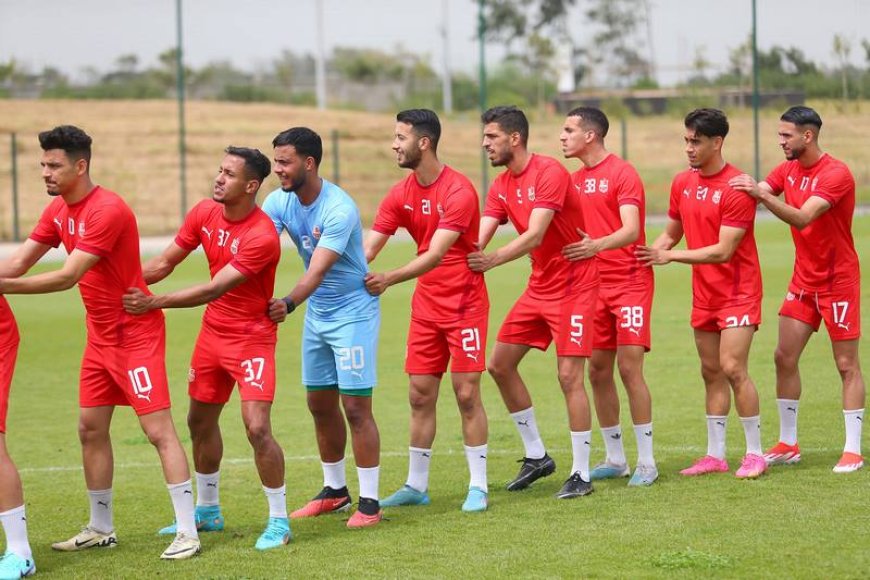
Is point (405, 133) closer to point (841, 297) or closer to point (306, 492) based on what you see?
point (306, 492)

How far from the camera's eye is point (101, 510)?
8.10 meters

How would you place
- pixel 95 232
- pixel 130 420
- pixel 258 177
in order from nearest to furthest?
pixel 95 232 < pixel 258 177 < pixel 130 420

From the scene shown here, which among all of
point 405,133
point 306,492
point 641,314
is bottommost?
point 306,492

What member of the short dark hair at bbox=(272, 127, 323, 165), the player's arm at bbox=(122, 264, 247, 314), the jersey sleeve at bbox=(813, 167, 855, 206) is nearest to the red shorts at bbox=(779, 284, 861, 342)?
the jersey sleeve at bbox=(813, 167, 855, 206)

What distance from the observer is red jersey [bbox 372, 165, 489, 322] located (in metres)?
9.03

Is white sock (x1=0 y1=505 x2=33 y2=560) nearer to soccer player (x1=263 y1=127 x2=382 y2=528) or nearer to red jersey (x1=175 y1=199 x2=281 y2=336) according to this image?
red jersey (x1=175 y1=199 x2=281 y2=336)

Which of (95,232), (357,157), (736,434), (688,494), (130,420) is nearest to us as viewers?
(95,232)

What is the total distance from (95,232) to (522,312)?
3.17 m

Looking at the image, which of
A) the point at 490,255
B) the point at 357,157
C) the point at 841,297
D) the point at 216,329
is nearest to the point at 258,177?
the point at 216,329

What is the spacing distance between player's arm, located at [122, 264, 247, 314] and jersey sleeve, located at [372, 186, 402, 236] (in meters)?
1.64

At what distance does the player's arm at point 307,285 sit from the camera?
8.16 m

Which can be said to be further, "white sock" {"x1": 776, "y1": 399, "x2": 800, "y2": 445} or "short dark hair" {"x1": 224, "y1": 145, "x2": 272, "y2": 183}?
"white sock" {"x1": 776, "y1": 399, "x2": 800, "y2": 445}

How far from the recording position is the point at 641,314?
9586mm

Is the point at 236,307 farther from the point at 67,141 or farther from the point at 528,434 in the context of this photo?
the point at 528,434
